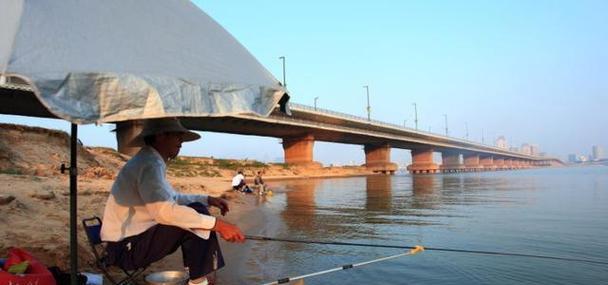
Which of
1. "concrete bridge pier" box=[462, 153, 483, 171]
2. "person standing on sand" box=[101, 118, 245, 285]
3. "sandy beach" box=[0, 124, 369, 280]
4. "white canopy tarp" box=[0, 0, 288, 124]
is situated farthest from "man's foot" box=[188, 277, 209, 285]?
"concrete bridge pier" box=[462, 153, 483, 171]

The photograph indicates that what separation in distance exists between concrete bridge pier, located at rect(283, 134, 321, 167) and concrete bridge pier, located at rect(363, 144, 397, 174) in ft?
62.9

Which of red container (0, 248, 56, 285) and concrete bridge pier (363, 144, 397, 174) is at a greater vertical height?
concrete bridge pier (363, 144, 397, 174)

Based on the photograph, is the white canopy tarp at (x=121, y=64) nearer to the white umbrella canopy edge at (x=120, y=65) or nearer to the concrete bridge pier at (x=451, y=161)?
the white umbrella canopy edge at (x=120, y=65)

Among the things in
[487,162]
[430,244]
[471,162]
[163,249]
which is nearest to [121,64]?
[163,249]

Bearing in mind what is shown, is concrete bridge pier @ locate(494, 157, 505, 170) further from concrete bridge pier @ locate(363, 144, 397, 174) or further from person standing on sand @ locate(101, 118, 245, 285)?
person standing on sand @ locate(101, 118, 245, 285)

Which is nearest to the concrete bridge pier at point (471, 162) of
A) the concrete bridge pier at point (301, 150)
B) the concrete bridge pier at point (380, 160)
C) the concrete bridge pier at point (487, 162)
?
the concrete bridge pier at point (487, 162)

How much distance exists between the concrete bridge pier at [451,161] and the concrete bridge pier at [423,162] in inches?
649

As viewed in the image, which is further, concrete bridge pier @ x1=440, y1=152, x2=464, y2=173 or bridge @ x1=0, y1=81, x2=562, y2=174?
concrete bridge pier @ x1=440, y1=152, x2=464, y2=173

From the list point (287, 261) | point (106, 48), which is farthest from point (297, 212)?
point (106, 48)

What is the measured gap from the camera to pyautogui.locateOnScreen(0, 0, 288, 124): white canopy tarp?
84.3 inches

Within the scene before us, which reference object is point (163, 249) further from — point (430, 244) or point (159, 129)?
point (430, 244)

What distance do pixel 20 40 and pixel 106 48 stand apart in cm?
38

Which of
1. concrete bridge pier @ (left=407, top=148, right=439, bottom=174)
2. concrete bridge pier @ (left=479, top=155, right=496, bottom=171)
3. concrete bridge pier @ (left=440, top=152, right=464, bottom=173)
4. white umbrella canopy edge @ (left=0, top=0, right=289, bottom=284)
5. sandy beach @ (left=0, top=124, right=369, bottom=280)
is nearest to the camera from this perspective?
white umbrella canopy edge @ (left=0, top=0, right=289, bottom=284)

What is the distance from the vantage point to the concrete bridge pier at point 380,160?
278 feet
